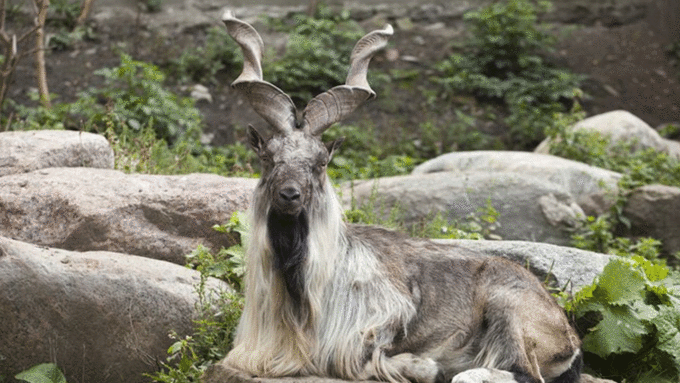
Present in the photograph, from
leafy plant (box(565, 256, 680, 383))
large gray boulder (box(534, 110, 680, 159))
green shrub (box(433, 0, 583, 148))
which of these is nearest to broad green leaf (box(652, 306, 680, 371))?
leafy plant (box(565, 256, 680, 383))

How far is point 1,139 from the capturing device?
8.88 meters

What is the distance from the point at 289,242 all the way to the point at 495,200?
5.18 m

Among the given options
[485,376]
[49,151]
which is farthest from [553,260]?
[49,151]

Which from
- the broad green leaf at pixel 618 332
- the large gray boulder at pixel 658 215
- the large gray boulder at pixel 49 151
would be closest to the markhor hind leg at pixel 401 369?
the broad green leaf at pixel 618 332

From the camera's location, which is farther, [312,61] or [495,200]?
[312,61]

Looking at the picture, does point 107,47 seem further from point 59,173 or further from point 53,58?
point 59,173

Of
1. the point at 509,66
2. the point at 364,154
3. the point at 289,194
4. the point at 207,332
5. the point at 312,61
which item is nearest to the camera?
the point at 289,194

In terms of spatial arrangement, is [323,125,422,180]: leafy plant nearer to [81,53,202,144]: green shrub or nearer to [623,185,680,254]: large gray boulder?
[81,53,202,144]: green shrub

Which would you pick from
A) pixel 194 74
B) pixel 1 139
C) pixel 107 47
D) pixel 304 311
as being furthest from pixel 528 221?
pixel 107 47

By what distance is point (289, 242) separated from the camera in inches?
233

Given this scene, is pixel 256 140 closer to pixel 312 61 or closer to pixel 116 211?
pixel 116 211

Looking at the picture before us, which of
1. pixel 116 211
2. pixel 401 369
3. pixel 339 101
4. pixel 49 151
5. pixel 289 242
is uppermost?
pixel 339 101

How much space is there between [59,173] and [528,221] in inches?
210

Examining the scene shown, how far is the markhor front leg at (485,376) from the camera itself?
5.81 meters
